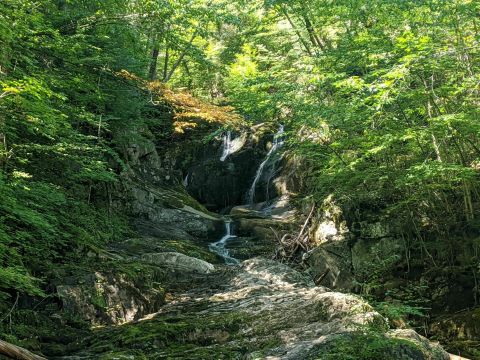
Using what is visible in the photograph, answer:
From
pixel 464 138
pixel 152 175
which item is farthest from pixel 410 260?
pixel 152 175

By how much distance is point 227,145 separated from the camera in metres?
22.2

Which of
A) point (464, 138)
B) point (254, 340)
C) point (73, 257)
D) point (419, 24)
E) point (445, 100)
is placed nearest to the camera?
point (254, 340)

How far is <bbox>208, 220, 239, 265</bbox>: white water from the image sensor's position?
40.7 feet

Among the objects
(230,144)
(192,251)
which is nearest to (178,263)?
(192,251)

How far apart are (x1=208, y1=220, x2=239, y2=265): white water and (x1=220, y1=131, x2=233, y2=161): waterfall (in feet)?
20.3

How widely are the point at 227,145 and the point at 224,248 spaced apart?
30.8ft

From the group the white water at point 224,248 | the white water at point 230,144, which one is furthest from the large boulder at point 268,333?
the white water at point 230,144

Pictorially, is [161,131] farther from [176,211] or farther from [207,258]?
[207,258]

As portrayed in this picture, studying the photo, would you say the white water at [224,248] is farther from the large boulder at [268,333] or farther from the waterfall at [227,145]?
the waterfall at [227,145]

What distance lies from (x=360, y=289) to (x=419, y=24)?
598cm

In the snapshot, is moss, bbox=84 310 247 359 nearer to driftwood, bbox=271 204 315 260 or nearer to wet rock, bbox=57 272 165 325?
wet rock, bbox=57 272 165 325

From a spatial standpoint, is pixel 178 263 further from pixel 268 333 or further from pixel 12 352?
pixel 12 352

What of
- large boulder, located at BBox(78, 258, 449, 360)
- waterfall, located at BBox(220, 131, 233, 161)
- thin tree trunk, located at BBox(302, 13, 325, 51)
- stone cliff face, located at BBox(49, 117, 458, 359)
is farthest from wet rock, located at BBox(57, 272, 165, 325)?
waterfall, located at BBox(220, 131, 233, 161)

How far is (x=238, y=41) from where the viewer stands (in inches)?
934
